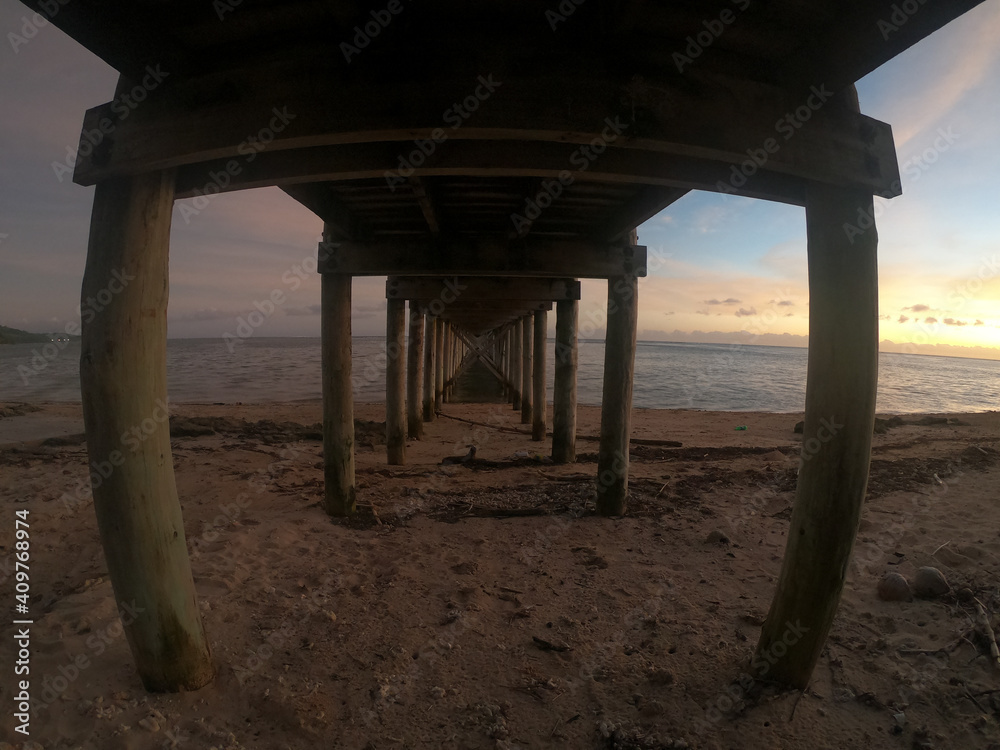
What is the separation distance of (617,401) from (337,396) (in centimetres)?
291

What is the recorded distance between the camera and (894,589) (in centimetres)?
357

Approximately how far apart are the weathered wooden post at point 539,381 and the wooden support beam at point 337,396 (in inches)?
224

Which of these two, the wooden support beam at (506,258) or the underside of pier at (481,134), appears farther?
the wooden support beam at (506,258)

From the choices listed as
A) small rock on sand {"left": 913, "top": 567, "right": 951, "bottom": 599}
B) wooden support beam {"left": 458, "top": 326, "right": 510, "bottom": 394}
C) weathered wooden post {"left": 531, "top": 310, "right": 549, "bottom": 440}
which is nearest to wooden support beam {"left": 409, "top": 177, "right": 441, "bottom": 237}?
small rock on sand {"left": 913, "top": 567, "right": 951, "bottom": 599}

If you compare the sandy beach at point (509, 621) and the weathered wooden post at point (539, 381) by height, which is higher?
the weathered wooden post at point (539, 381)

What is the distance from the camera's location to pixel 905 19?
74.8 inches

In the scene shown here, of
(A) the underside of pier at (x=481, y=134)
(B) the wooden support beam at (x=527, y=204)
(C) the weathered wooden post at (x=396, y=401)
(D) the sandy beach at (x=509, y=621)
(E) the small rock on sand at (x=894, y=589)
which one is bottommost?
(D) the sandy beach at (x=509, y=621)

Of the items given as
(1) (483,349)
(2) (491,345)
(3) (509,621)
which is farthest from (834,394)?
(2) (491,345)

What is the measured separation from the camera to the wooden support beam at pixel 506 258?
5.80m

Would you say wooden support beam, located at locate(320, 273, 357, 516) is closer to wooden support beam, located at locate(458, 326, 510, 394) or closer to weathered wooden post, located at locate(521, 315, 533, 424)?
weathered wooden post, located at locate(521, 315, 533, 424)

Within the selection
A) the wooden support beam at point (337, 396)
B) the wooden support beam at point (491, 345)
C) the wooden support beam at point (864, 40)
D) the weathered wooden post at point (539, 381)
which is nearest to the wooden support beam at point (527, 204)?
the wooden support beam at point (337, 396)

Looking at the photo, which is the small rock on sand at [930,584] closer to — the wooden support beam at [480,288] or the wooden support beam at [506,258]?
the wooden support beam at [506,258]

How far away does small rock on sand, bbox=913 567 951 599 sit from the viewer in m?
3.51

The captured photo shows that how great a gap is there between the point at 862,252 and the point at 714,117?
3.18 ft
